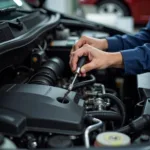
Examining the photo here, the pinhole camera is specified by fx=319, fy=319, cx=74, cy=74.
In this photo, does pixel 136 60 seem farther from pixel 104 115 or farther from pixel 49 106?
pixel 49 106

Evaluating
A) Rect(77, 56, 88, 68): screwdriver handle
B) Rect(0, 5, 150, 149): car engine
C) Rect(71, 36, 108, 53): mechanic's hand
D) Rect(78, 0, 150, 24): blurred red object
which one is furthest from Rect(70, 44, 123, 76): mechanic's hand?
Rect(78, 0, 150, 24): blurred red object

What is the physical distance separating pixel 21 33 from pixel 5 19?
0.11 meters

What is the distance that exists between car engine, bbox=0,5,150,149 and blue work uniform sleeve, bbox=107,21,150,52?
0.49 feet

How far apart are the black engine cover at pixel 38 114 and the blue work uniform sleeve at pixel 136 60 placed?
329 millimetres

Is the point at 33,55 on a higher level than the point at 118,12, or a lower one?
higher

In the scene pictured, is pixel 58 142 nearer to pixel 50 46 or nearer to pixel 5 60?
pixel 5 60

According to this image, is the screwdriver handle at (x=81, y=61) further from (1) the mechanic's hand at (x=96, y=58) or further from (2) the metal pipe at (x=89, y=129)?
(2) the metal pipe at (x=89, y=129)

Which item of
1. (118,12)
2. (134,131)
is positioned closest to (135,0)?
(118,12)

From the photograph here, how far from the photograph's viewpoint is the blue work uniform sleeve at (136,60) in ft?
4.04

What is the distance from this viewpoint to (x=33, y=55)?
1.44 meters

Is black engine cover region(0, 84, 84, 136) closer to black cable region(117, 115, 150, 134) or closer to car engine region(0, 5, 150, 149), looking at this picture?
car engine region(0, 5, 150, 149)

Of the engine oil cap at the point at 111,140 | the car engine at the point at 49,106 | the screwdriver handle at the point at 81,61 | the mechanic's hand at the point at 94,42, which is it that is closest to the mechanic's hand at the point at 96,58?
the screwdriver handle at the point at 81,61

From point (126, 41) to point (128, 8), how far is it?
4.09 metres

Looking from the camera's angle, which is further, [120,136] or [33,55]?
[33,55]
